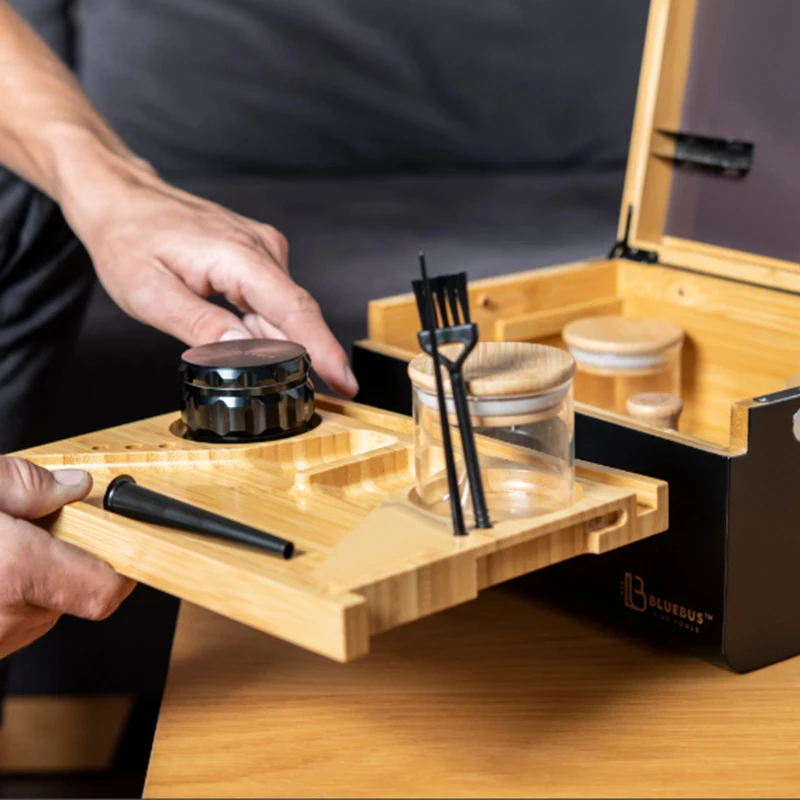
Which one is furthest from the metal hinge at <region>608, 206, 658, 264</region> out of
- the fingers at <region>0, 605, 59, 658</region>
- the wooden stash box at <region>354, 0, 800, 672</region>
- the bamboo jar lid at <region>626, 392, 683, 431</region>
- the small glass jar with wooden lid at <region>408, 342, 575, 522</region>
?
the fingers at <region>0, 605, 59, 658</region>

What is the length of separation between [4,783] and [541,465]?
2.86 ft

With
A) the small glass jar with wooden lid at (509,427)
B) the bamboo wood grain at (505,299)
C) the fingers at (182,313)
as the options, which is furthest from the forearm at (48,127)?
the small glass jar with wooden lid at (509,427)

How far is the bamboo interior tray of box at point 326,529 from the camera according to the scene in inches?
20.4

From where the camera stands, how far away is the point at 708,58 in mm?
1053

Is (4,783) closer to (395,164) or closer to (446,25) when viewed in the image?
(395,164)

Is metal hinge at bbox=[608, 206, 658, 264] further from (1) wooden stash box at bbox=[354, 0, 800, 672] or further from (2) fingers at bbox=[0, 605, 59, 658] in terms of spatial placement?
(2) fingers at bbox=[0, 605, 59, 658]

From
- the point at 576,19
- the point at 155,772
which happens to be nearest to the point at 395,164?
the point at 576,19

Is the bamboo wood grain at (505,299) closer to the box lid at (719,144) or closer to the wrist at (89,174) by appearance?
the box lid at (719,144)

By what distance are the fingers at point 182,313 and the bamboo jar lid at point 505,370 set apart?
0.23 metres

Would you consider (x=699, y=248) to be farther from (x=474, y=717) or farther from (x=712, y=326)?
(x=474, y=717)

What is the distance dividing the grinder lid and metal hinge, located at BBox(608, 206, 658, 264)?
1.45 ft

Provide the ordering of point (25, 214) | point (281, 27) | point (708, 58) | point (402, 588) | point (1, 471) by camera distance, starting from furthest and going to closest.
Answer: point (281, 27) → point (25, 214) → point (708, 58) → point (1, 471) → point (402, 588)

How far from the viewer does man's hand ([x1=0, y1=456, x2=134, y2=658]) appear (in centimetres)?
62

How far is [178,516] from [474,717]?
212 mm
